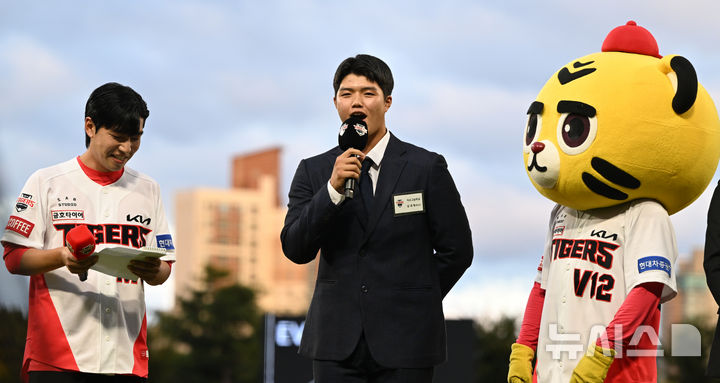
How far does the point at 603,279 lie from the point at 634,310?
27 centimetres

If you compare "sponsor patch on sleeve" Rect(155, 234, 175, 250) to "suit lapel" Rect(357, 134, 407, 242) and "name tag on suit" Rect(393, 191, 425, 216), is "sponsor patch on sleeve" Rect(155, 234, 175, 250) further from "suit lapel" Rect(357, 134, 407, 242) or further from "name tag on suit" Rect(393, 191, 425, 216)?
"name tag on suit" Rect(393, 191, 425, 216)

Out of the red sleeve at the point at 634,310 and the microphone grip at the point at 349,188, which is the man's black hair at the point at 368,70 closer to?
the microphone grip at the point at 349,188

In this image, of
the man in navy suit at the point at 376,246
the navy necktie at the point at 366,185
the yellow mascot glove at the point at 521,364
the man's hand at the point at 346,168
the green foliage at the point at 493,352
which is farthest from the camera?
the green foliage at the point at 493,352

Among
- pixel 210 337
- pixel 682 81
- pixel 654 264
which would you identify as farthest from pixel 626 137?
pixel 210 337

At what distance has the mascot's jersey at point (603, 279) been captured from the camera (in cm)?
497

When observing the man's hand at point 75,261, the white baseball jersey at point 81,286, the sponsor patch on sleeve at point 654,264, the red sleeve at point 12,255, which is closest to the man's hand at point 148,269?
the white baseball jersey at point 81,286

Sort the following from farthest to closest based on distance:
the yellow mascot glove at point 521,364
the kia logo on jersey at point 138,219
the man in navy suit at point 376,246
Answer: the yellow mascot glove at point 521,364
the kia logo on jersey at point 138,219
the man in navy suit at point 376,246

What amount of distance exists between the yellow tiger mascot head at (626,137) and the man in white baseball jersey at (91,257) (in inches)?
79.6

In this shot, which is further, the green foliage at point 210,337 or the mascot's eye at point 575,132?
the green foliage at point 210,337

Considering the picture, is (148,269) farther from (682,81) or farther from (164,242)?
(682,81)

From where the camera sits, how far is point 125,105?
4.96 m

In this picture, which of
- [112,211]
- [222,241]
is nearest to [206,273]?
[112,211]

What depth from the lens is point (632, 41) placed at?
5.52 meters

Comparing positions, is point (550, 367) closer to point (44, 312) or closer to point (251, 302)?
point (44, 312)
